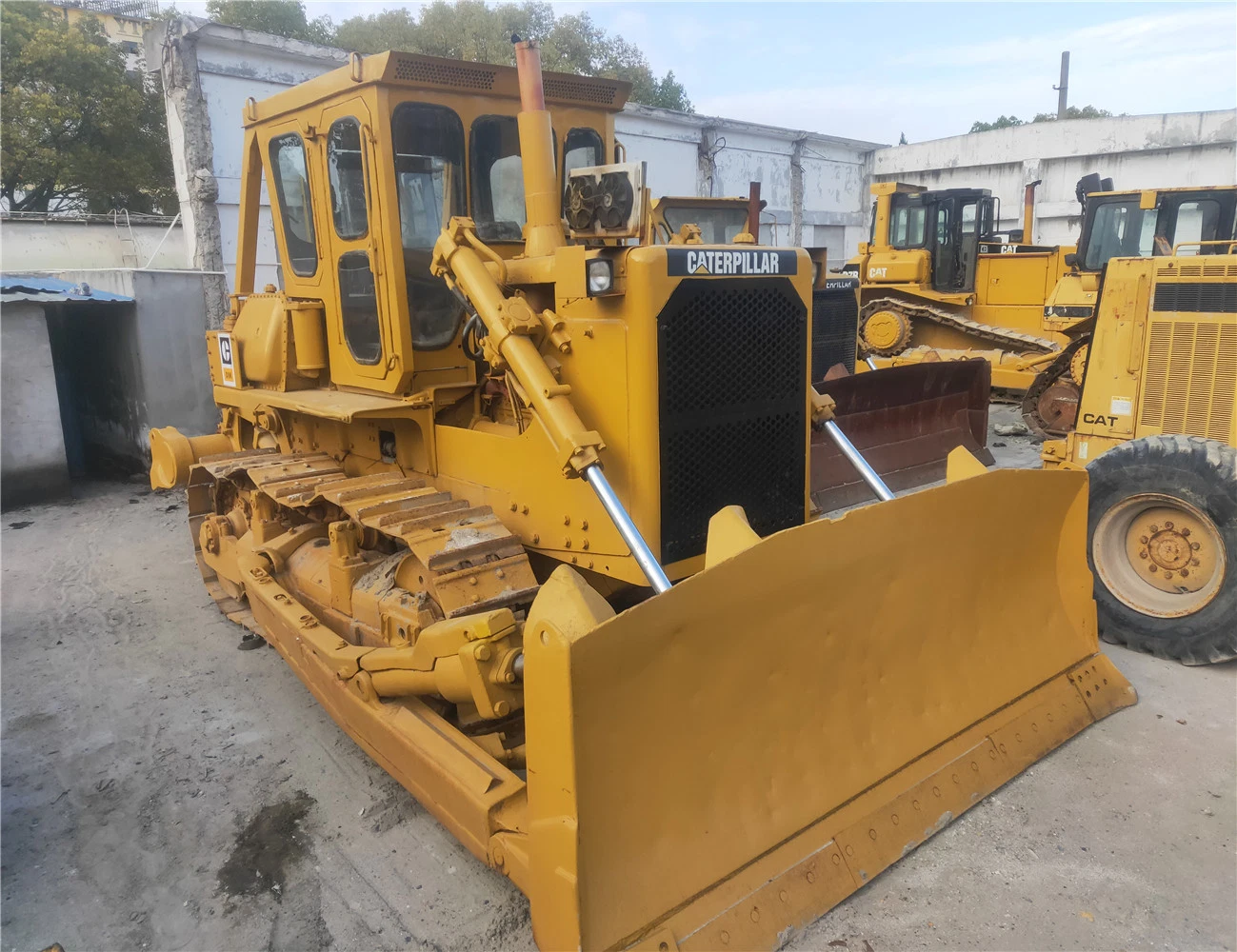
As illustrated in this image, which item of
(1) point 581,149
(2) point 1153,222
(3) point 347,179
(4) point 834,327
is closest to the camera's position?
(3) point 347,179

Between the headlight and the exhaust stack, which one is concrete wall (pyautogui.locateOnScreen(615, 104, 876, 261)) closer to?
the exhaust stack

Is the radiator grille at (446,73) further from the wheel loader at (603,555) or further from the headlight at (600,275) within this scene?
the headlight at (600,275)

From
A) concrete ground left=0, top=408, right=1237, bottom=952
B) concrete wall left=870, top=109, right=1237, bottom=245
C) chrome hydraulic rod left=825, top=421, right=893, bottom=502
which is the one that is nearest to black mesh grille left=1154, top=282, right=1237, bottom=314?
concrete ground left=0, top=408, right=1237, bottom=952

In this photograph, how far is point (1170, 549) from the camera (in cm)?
464

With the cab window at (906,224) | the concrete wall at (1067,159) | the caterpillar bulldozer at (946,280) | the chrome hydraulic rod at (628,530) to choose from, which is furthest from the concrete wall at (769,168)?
the chrome hydraulic rod at (628,530)

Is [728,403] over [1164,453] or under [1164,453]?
over

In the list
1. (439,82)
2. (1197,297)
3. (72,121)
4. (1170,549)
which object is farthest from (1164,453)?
(72,121)

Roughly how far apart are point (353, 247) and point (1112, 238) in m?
11.2

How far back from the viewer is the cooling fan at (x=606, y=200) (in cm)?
298

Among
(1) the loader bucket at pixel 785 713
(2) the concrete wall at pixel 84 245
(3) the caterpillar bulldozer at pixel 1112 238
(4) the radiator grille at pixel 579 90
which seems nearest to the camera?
(1) the loader bucket at pixel 785 713

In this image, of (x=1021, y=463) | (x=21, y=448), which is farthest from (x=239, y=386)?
(x=1021, y=463)

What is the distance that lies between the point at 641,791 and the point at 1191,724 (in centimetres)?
303

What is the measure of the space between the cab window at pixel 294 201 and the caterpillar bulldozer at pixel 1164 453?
416cm

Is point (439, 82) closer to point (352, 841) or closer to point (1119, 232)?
point (352, 841)
